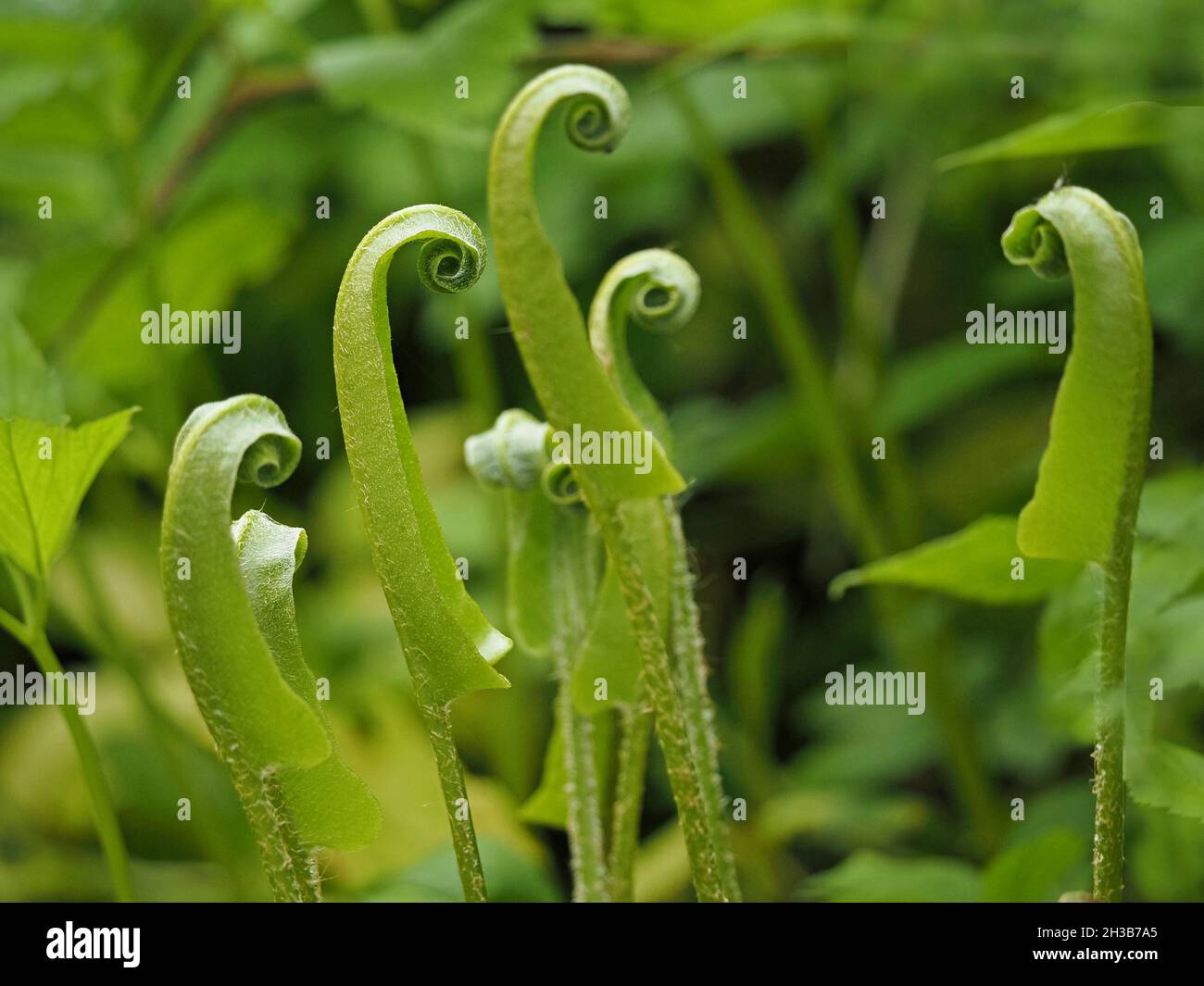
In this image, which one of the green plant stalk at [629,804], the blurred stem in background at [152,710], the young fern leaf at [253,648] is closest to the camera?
the young fern leaf at [253,648]

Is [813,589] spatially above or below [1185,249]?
below

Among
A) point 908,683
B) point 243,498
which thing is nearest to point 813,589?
point 908,683

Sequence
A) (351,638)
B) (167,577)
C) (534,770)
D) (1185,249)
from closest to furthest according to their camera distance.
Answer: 1. (167,577)
2. (1185,249)
3. (534,770)
4. (351,638)

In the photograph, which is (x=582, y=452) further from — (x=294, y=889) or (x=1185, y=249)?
(x=1185, y=249)

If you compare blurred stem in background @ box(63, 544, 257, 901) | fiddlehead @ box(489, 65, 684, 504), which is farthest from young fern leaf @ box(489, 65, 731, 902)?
blurred stem in background @ box(63, 544, 257, 901)

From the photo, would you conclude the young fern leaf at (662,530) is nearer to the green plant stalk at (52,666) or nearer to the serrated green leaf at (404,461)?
the serrated green leaf at (404,461)

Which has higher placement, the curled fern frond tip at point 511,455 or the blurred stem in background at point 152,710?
the curled fern frond tip at point 511,455

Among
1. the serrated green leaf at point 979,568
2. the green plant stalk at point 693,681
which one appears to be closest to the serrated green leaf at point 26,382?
the green plant stalk at point 693,681
